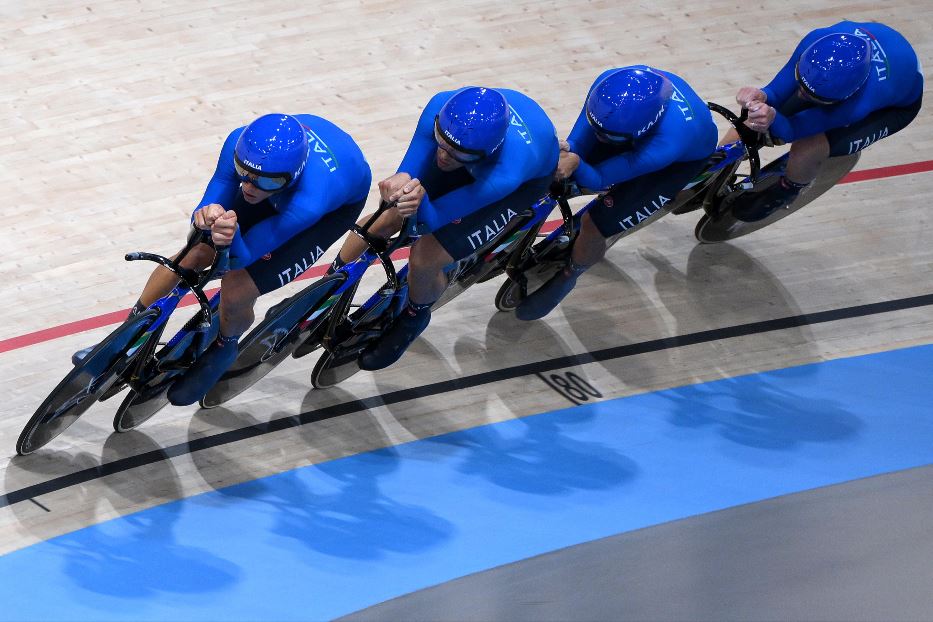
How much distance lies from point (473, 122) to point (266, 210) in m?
0.77

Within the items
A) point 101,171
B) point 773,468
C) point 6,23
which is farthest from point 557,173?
point 6,23

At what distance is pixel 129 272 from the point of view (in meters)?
5.32

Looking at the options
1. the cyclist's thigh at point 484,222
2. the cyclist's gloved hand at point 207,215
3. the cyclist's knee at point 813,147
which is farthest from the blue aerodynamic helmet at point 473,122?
the cyclist's knee at point 813,147

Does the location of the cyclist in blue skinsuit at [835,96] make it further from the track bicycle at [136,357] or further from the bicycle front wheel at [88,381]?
the bicycle front wheel at [88,381]

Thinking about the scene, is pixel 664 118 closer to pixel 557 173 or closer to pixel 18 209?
pixel 557 173

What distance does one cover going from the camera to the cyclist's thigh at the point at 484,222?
14.8 ft

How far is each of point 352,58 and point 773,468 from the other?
323 centimetres

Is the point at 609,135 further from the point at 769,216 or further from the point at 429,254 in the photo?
the point at 769,216

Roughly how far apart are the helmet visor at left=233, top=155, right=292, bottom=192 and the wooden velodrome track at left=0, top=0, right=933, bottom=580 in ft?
3.86

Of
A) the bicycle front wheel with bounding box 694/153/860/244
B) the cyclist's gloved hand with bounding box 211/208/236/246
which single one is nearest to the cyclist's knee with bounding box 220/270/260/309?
the cyclist's gloved hand with bounding box 211/208/236/246

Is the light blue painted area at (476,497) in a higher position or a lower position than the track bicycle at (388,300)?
lower

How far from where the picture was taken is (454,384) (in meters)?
5.06

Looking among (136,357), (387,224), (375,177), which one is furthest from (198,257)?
(375,177)

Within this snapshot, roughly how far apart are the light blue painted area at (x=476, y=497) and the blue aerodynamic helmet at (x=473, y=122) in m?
1.24
